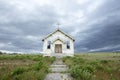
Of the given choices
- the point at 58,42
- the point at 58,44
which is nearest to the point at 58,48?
the point at 58,44

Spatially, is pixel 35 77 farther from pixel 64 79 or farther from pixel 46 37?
pixel 46 37

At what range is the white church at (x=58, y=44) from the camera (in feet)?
114

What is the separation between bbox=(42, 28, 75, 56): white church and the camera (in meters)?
34.8

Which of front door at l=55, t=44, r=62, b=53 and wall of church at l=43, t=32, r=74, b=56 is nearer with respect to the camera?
wall of church at l=43, t=32, r=74, b=56

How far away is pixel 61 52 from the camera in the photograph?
35188 millimetres

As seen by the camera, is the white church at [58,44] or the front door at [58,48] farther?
the front door at [58,48]

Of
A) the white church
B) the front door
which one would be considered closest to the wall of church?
the white church

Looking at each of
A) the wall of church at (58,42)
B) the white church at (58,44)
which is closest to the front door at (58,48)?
the white church at (58,44)

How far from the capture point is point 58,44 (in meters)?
34.9

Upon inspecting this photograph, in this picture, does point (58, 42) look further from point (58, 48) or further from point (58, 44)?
point (58, 48)

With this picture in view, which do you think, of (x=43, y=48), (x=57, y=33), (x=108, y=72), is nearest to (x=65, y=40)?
(x=57, y=33)

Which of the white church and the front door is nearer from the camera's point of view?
the white church

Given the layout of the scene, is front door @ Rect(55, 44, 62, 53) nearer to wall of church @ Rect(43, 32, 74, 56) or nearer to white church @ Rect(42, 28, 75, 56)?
white church @ Rect(42, 28, 75, 56)

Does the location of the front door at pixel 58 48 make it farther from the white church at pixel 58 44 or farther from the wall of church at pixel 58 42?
the wall of church at pixel 58 42
